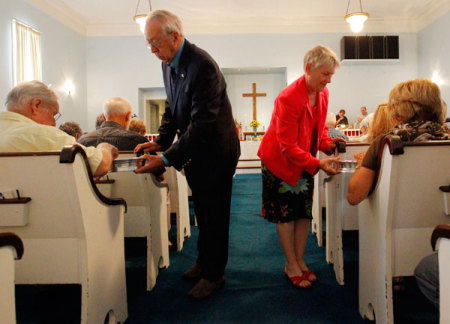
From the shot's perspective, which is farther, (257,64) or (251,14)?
(257,64)

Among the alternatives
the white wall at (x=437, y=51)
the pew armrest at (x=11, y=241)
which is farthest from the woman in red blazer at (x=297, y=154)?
the white wall at (x=437, y=51)

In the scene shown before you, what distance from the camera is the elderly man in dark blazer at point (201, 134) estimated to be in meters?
1.67

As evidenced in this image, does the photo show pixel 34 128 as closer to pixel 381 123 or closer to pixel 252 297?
pixel 252 297

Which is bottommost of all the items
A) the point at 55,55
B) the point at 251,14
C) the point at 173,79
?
the point at 173,79

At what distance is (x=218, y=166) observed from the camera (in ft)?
5.91

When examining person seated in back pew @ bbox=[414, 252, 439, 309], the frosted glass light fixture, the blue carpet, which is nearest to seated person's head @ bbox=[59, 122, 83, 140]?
the blue carpet

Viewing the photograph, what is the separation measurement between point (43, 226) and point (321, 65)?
54.3 inches

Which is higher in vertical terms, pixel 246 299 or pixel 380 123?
pixel 380 123

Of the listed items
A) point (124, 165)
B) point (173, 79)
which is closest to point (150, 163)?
point (124, 165)

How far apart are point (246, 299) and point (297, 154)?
760 millimetres

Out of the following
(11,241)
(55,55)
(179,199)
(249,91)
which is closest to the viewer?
(11,241)

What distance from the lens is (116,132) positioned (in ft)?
7.50

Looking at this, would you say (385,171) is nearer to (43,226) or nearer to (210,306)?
(210,306)

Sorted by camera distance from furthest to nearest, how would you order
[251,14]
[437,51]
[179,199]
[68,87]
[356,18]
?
1. [251,14]
2. [68,87]
3. [437,51]
4. [356,18]
5. [179,199]
